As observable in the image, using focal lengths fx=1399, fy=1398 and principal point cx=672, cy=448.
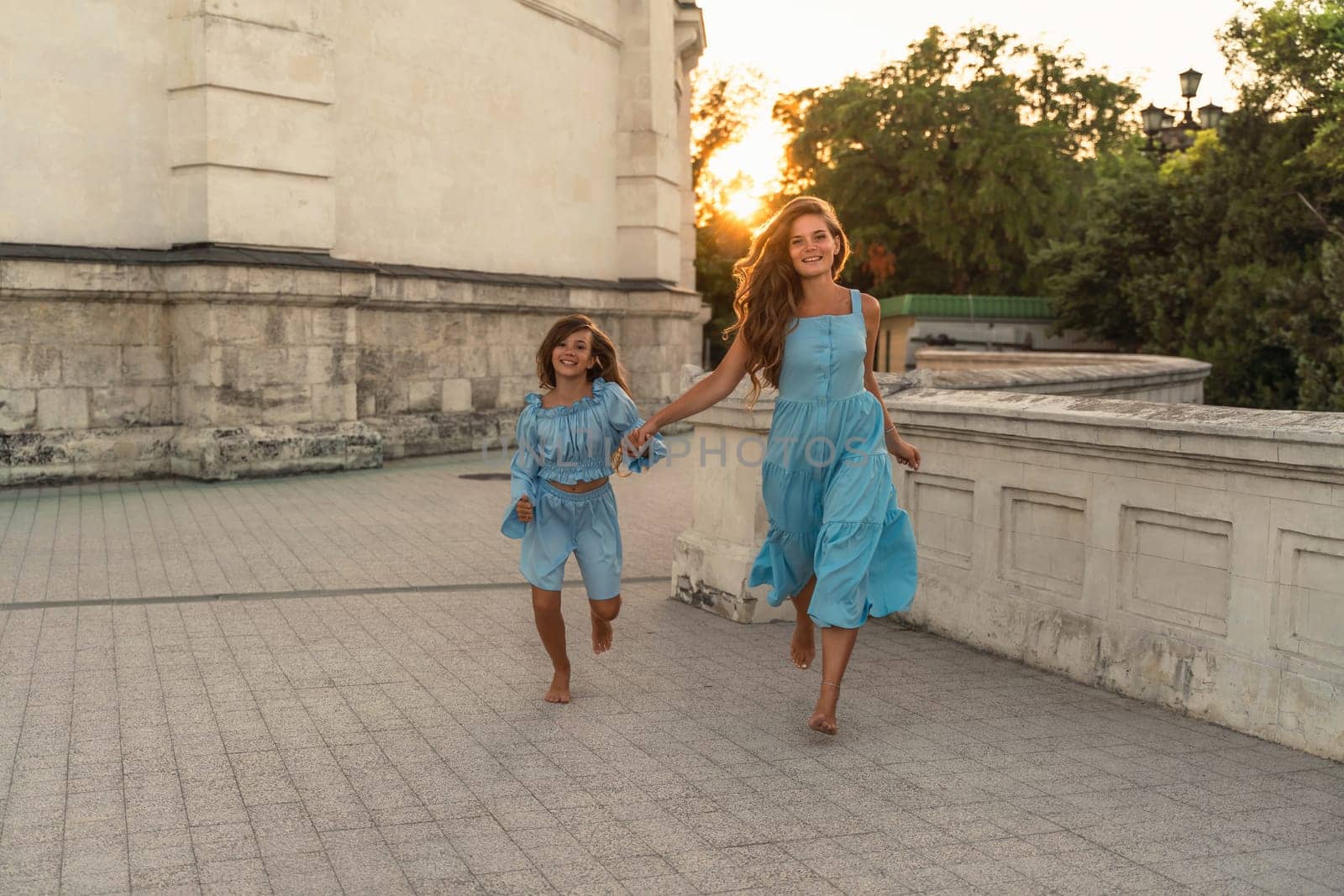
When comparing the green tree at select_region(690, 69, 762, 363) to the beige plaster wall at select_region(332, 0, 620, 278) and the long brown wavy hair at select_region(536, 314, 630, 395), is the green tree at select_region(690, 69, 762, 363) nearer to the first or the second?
the beige plaster wall at select_region(332, 0, 620, 278)

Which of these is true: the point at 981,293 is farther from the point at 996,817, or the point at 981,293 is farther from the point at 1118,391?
the point at 996,817

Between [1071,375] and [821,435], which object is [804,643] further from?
[1071,375]

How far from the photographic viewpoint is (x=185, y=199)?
13734 mm

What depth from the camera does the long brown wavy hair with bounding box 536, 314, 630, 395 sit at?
5.65 metres

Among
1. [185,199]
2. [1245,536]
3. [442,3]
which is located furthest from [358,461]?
[1245,536]

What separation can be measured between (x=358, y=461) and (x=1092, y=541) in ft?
33.7

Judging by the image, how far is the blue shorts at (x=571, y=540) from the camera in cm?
565

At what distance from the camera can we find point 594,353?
5789 mm

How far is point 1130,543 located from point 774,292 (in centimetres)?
183

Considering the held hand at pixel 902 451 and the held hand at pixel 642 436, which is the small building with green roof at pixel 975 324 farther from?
the held hand at pixel 642 436

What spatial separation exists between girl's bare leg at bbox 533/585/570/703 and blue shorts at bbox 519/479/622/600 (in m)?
0.04

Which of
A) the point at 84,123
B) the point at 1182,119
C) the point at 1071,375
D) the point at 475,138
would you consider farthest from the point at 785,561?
the point at 1182,119

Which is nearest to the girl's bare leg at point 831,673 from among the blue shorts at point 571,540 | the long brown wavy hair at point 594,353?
the blue shorts at point 571,540

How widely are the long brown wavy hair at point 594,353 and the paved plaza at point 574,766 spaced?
131cm
